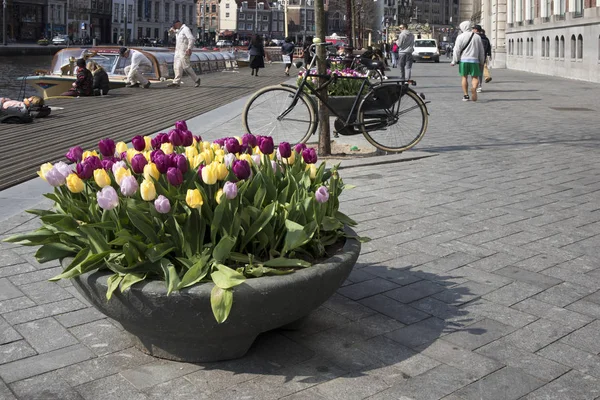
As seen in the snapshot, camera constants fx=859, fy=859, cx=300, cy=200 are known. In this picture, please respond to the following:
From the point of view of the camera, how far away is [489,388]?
343 centimetres

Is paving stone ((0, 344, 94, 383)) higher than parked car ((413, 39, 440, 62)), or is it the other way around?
parked car ((413, 39, 440, 62))

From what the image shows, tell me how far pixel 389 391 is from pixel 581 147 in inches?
327

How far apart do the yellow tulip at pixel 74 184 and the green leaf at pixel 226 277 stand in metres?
0.76

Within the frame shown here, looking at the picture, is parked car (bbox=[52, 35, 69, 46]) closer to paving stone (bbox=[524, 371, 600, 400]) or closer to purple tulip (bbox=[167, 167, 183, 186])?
purple tulip (bbox=[167, 167, 183, 186])

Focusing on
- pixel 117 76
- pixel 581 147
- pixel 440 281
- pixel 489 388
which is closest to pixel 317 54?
pixel 581 147

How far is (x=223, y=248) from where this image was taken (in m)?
3.49

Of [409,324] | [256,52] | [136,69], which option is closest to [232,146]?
[409,324]

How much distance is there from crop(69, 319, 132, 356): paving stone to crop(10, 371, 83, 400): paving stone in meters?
0.31

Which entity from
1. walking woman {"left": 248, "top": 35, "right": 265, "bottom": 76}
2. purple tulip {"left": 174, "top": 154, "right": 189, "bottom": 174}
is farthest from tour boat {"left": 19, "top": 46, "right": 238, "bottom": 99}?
purple tulip {"left": 174, "top": 154, "right": 189, "bottom": 174}

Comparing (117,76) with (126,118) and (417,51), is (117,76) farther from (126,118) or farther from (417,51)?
(417,51)

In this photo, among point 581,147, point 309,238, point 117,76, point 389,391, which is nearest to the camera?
point 389,391

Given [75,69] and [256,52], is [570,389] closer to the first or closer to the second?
[75,69]

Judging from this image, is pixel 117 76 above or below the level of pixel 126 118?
above

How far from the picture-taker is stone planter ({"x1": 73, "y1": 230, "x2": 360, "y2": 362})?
11.1 feet
